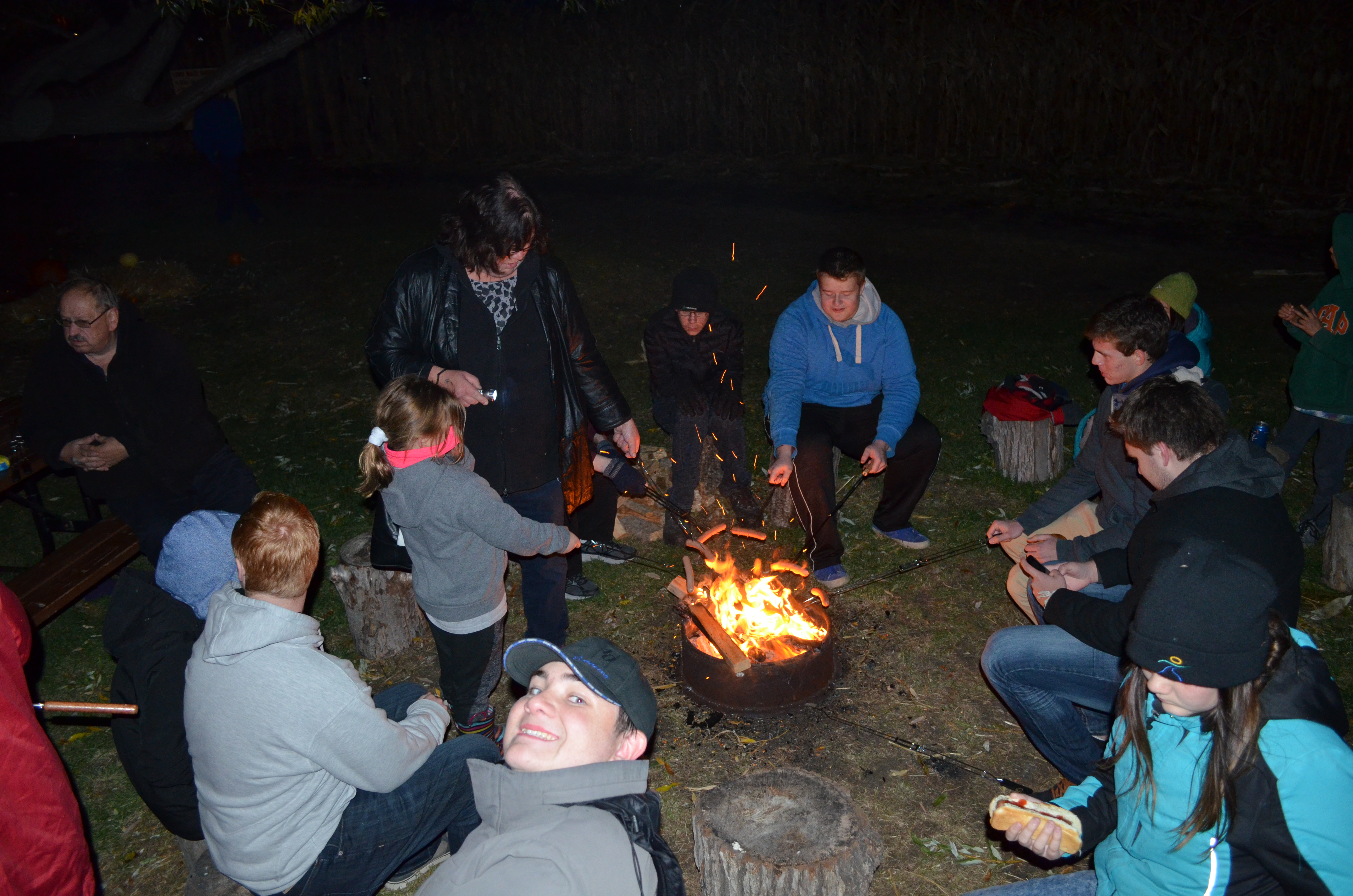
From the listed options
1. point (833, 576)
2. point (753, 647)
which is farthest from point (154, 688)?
point (833, 576)

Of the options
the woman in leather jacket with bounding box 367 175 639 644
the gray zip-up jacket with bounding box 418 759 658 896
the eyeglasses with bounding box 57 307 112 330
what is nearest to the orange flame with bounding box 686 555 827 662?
the woman in leather jacket with bounding box 367 175 639 644

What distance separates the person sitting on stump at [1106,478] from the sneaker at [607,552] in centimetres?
212

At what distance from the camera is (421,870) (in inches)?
160

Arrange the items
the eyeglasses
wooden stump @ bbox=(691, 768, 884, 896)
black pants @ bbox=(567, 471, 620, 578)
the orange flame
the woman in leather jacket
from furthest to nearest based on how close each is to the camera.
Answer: black pants @ bbox=(567, 471, 620, 578) → the eyeglasses → the orange flame → the woman in leather jacket → wooden stump @ bbox=(691, 768, 884, 896)

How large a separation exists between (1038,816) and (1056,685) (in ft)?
3.79

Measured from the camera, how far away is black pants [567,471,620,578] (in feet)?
20.4

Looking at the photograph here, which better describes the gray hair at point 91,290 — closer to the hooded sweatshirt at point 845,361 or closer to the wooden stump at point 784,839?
the hooded sweatshirt at point 845,361

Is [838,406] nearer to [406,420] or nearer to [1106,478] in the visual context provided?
[1106,478]

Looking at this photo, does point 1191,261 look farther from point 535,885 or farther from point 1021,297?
point 535,885

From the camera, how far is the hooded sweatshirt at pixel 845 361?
6168 millimetres

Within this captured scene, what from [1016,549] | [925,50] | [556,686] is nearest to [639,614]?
[1016,549]

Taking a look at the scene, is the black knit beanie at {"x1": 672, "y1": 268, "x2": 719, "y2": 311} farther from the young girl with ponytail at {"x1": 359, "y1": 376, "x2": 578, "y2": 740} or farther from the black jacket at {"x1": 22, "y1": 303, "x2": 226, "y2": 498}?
the black jacket at {"x1": 22, "y1": 303, "x2": 226, "y2": 498}

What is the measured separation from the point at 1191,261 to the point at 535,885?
13.0 m

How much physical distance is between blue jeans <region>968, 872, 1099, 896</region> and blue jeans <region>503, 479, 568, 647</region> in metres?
2.60
